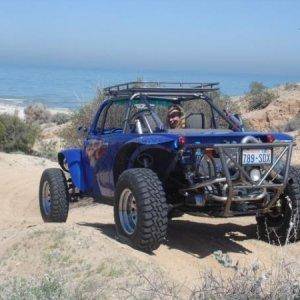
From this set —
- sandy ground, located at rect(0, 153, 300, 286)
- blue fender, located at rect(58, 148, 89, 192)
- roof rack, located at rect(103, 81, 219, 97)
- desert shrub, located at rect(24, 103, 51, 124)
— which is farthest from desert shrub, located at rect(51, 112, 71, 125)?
roof rack, located at rect(103, 81, 219, 97)

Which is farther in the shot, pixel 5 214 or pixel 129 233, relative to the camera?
pixel 5 214

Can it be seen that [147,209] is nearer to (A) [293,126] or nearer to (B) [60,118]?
(A) [293,126]

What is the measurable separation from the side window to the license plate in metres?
2.25

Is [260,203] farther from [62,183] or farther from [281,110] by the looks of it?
[281,110]

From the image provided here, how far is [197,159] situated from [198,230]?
6.11ft

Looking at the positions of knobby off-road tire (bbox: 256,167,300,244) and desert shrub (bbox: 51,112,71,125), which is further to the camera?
desert shrub (bbox: 51,112,71,125)

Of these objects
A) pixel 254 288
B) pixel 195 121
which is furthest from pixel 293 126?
pixel 254 288

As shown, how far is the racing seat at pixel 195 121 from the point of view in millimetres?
8719

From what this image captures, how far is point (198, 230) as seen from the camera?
29.5ft

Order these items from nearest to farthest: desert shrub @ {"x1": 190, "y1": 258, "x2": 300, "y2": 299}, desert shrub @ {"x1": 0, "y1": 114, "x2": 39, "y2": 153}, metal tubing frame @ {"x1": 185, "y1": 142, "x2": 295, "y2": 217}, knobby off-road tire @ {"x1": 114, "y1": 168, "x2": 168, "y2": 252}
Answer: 1. desert shrub @ {"x1": 190, "y1": 258, "x2": 300, "y2": 299}
2. metal tubing frame @ {"x1": 185, "y1": 142, "x2": 295, "y2": 217}
3. knobby off-road tire @ {"x1": 114, "y1": 168, "x2": 168, "y2": 252}
4. desert shrub @ {"x1": 0, "y1": 114, "x2": 39, "y2": 153}

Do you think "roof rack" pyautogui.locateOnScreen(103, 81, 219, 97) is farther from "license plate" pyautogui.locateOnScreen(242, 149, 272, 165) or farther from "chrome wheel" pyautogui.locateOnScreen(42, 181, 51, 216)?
"license plate" pyautogui.locateOnScreen(242, 149, 272, 165)

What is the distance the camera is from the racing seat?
28.6 feet

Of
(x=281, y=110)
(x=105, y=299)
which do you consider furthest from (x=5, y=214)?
(x=281, y=110)

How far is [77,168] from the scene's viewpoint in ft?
31.2
